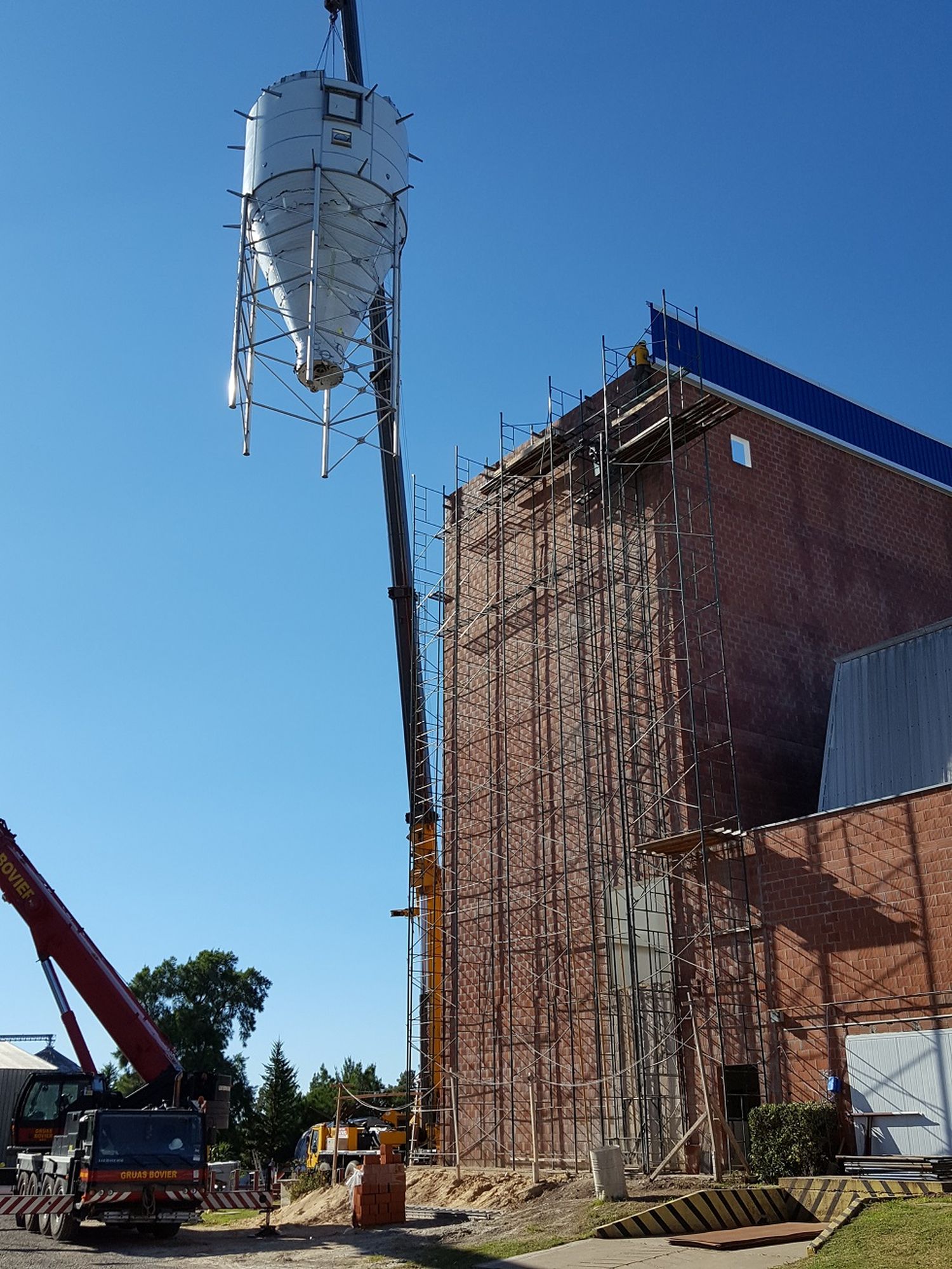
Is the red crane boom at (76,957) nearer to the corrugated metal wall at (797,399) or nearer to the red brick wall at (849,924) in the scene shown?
the red brick wall at (849,924)

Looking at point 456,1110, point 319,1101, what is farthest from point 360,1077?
point 456,1110

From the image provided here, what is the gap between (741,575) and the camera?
1089 inches

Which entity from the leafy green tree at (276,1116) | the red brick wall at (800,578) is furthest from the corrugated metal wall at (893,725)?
the leafy green tree at (276,1116)

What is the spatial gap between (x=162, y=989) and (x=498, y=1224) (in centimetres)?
5453

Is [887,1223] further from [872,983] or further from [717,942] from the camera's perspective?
[717,942]

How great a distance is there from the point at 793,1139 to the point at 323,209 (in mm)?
17220

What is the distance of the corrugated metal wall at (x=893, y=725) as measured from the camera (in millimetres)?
24281

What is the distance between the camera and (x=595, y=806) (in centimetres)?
2648

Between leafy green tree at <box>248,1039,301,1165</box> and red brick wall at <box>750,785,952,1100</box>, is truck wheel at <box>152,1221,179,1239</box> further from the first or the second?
leafy green tree at <box>248,1039,301,1165</box>

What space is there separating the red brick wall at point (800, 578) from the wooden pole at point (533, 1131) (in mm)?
7280

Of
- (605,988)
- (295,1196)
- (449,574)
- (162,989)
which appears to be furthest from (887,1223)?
(162,989)

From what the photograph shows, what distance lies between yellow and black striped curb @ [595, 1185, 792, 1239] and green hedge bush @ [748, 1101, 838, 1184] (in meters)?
1.84

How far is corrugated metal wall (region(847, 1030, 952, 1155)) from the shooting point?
19203 mm

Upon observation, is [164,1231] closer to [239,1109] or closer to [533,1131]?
[533,1131]
